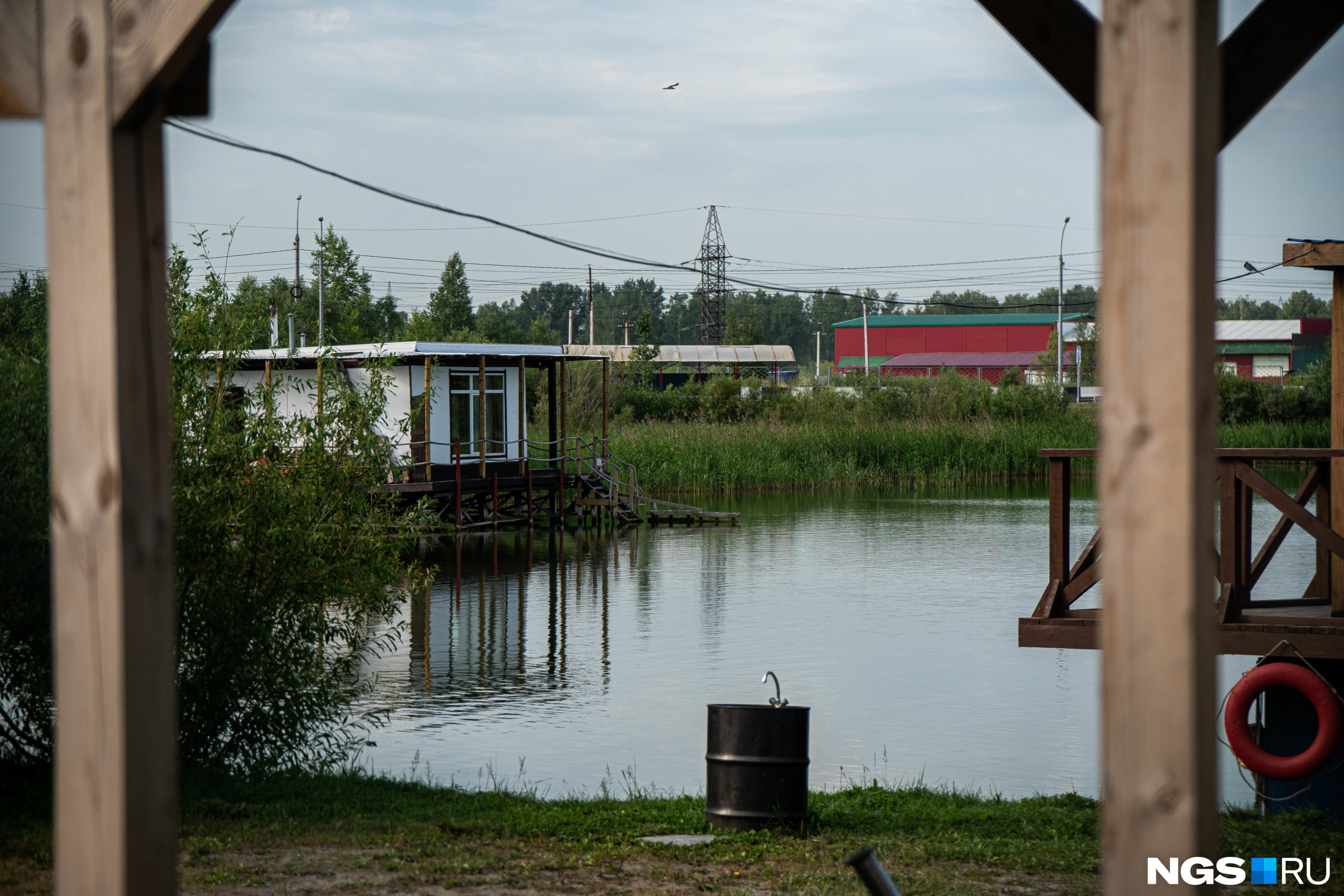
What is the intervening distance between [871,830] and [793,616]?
9500 millimetres

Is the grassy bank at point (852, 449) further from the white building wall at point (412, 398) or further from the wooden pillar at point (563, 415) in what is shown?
the white building wall at point (412, 398)

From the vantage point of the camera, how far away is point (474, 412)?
1098 inches

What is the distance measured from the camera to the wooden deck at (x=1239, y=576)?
24.1 ft

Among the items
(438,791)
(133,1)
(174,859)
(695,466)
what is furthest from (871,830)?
(695,466)

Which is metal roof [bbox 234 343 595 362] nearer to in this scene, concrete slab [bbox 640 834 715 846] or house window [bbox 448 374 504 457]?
house window [bbox 448 374 504 457]

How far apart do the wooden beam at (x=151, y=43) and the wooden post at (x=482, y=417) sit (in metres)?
24.0

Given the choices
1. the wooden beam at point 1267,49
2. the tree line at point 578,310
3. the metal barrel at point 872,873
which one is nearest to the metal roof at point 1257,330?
the tree line at point 578,310

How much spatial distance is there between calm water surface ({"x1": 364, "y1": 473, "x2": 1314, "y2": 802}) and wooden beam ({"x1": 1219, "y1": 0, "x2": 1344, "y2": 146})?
19.6ft

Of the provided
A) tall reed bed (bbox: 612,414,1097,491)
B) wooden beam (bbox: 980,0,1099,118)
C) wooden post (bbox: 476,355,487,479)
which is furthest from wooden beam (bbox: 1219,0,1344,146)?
tall reed bed (bbox: 612,414,1097,491)

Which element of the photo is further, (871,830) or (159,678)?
(871,830)

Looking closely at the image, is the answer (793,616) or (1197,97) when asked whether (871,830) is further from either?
(793,616)

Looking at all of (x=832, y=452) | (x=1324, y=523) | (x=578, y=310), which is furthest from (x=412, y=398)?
(x=578, y=310)

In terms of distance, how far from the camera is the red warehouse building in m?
87.3

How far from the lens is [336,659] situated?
25.2 feet
